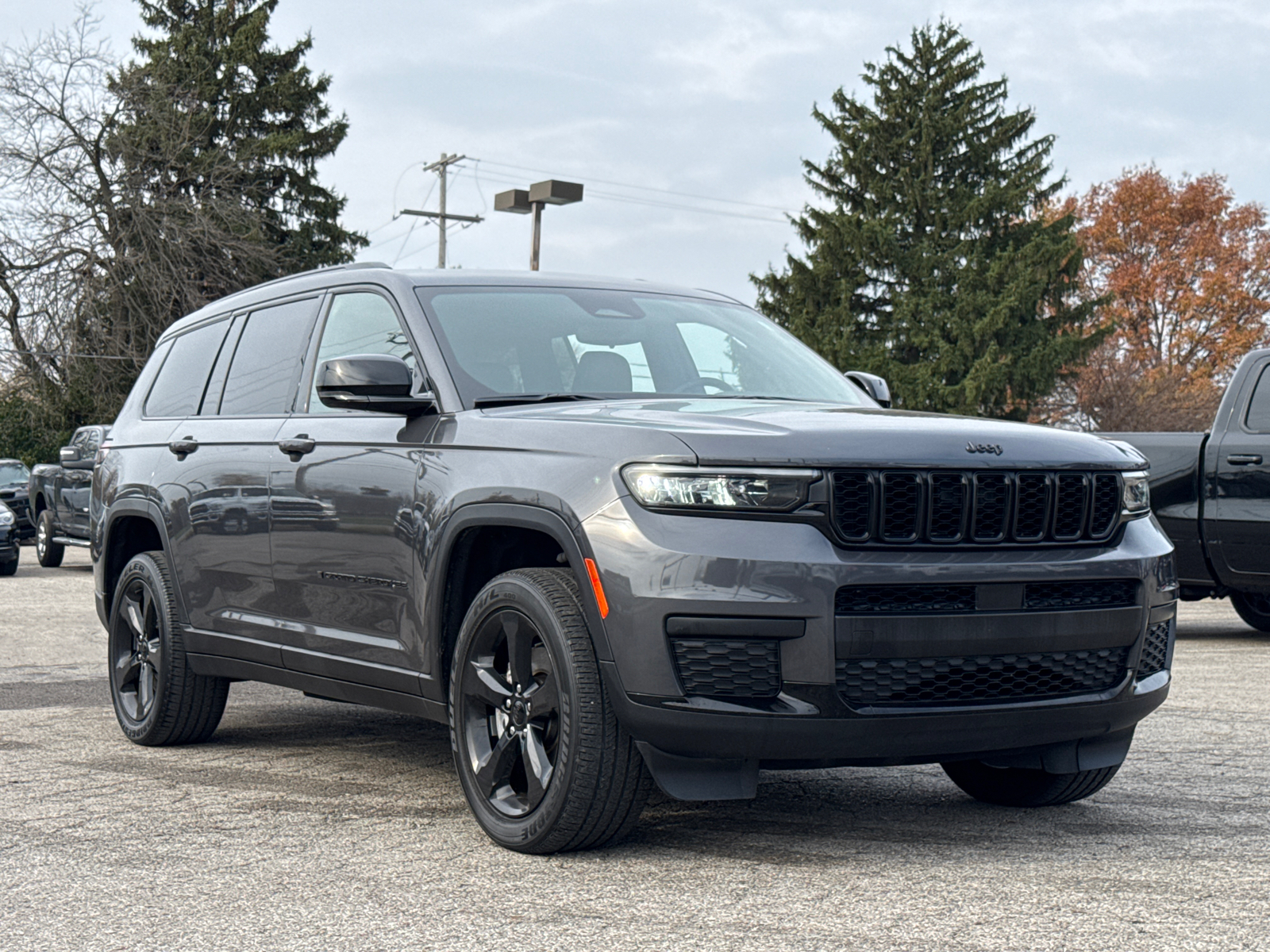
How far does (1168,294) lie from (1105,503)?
136 ft

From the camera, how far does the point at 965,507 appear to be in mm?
4203

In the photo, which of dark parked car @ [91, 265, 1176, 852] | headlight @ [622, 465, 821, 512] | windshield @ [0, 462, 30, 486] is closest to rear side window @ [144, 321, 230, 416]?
dark parked car @ [91, 265, 1176, 852]

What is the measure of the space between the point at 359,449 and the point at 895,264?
39134mm

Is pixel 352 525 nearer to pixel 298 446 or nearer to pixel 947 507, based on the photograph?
pixel 298 446

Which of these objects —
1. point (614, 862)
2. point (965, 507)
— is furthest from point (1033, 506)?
point (614, 862)

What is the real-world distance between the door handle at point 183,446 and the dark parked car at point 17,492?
1956cm

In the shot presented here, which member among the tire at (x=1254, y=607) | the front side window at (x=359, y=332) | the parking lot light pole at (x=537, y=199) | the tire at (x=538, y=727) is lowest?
the tire at (x=1254, y=607)

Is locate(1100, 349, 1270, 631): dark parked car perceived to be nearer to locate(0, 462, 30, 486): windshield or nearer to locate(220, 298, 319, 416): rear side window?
locate(220, 298, 319, 416): rear side window

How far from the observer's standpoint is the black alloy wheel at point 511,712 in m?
4.43

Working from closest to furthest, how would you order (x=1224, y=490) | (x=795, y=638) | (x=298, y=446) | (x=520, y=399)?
(x=795, y=638)
(x=520, y=399)
(x=298, y=446)
(x=1224, y=490)

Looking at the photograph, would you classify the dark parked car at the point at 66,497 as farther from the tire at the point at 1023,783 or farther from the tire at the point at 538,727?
the tire at the point at 1023,783

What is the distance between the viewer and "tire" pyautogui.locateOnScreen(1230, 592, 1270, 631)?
1156 centimetres

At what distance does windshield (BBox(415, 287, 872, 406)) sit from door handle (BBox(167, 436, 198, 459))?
1.54 m

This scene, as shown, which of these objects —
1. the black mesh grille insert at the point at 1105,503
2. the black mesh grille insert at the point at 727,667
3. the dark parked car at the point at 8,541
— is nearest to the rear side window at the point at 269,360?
the black mesh grille insert at the point at 727,667
